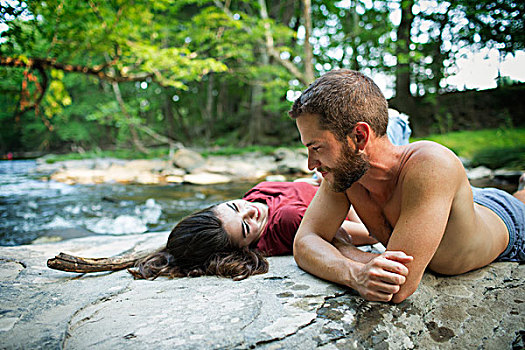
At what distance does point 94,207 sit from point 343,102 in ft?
19.6

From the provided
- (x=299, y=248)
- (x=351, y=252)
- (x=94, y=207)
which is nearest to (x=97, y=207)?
(x=94, y=207)

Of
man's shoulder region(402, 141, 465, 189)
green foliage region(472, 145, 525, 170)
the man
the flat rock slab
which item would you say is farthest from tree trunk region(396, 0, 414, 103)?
the flat rock slab

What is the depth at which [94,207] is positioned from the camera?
621 centimetres

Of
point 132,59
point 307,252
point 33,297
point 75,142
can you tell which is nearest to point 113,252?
point 33,297

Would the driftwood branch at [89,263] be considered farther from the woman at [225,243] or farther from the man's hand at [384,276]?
the man's hand at [384,276]

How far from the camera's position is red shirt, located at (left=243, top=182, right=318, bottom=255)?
268 centimetres

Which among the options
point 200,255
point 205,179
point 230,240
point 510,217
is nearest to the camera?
point 510,217

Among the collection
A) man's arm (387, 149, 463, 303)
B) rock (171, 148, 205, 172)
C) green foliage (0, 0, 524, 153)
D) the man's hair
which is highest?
green foliage (0, 0, 524, 153)

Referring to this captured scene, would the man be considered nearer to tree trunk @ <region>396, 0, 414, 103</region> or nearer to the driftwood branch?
the driftwood branch

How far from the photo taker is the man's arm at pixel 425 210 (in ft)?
4.75

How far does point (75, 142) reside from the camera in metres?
26.8

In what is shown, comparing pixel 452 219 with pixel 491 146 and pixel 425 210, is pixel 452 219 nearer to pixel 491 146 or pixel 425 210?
pixel 425 210

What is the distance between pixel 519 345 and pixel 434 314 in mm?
319

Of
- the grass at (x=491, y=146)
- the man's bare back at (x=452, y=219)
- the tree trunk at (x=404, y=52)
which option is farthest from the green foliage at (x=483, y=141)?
the man's bare back at (x=452, y=219)
